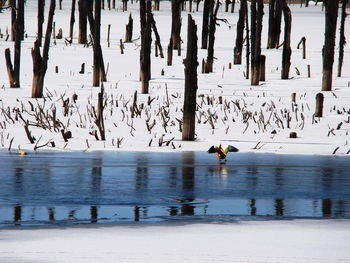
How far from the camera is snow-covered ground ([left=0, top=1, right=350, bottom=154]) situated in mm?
13383

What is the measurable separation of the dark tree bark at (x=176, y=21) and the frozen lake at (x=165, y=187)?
Result: 2068cm

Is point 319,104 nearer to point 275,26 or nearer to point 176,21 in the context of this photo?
point 176,21

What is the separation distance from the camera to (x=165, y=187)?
8969mm

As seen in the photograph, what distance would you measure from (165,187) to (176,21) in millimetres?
24539

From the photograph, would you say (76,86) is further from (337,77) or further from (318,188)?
(318,188)

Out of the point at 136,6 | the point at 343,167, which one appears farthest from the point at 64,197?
the point at 136,6

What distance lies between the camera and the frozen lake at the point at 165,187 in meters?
7.29

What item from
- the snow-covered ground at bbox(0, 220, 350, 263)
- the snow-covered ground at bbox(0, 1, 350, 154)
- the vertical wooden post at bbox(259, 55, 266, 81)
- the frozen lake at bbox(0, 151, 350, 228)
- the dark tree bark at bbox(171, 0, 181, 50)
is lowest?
the frozen lake at bbox(0, 151, 350, 228)

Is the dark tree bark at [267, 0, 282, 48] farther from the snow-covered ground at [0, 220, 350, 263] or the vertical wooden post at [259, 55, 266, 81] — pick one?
the snow-covered ground at [0, 220, 350, 263]

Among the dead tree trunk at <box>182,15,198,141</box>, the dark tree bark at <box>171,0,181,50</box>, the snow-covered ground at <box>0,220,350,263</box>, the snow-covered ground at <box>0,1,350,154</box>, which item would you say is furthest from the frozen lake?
the dark tree bark at <box>171,0,181,50</box>

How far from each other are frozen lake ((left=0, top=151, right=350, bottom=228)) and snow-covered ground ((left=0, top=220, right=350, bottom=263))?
1.55ft

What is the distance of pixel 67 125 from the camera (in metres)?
14.2

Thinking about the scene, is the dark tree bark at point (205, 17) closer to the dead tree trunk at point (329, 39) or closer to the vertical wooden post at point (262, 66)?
the vertical wooden post at point (262, 66)

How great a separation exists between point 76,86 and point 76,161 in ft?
38.3
